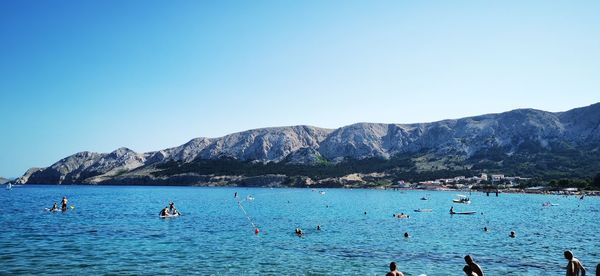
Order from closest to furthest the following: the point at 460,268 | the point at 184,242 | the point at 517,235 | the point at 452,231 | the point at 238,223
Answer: the point at 460,268 → the point at 184,242 → the point at 517,235 → the point at 452,231 → the point at 238,223

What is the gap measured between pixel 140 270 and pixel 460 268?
2210 cm

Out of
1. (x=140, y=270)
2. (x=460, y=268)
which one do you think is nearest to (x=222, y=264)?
(x=140, y=270)

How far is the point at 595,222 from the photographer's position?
224 ft

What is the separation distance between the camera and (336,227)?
5800cm

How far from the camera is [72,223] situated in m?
57.7

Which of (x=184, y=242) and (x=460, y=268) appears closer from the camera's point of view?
(x=460, y=268)

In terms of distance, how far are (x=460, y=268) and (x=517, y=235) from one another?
2495cm

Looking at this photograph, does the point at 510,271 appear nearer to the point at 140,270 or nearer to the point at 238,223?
the point at 140,270

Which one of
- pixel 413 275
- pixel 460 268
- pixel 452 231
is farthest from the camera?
pixel 452 231

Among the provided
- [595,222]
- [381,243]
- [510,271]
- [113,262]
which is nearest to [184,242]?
[113,262]

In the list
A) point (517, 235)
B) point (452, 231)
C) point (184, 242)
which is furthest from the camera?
point (452, 231)

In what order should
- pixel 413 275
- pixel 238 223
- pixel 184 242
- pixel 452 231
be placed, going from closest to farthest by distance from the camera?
pixel 413 275
pixel 184 242
pixel 452 231
pixel 238 223

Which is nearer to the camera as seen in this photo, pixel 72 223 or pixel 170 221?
pixel 72 223

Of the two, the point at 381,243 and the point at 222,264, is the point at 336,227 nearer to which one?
the point at 381,243
